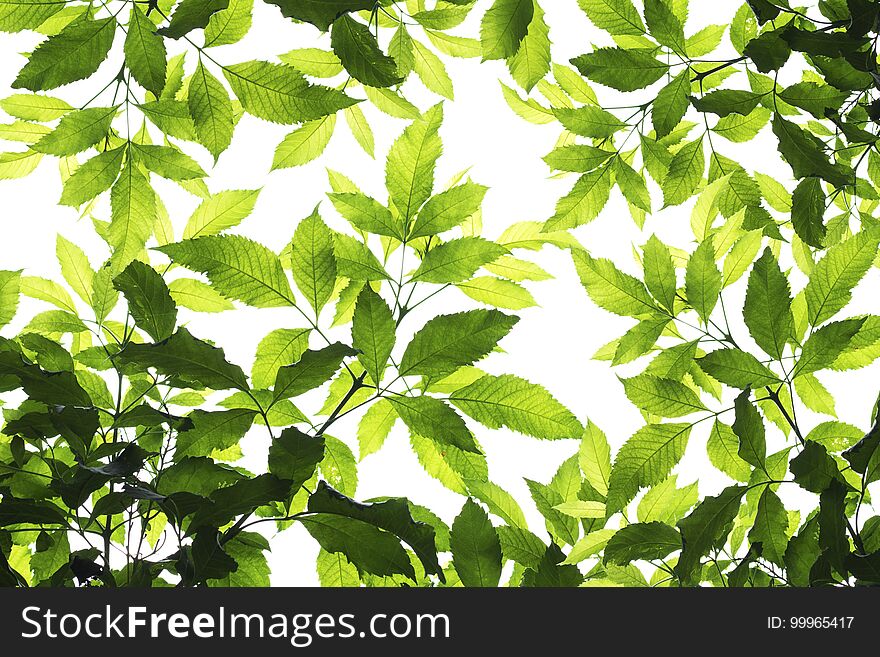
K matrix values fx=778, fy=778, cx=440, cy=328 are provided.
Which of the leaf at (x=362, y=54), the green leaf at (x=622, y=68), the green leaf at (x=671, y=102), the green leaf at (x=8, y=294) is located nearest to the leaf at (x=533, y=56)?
the green leaf at (x=622, y=68)

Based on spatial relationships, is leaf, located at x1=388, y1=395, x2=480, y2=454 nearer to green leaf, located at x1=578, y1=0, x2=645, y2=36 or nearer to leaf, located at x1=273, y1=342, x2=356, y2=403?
leaf, located at x1=273, y1=342, x2=356, y2=403

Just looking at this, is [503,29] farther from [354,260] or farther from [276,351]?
[276,351]

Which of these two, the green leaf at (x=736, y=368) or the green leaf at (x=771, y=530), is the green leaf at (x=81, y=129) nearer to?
the green leaf at (x=736, y=368)

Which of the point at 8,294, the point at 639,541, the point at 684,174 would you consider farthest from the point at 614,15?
the point at 8,294

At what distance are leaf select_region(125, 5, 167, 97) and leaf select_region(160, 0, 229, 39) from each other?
8cm

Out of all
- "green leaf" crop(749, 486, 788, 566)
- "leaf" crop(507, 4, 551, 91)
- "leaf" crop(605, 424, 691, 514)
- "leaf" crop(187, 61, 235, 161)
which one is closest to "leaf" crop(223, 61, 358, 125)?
"leaf" crop(187, 61, 235, 161)

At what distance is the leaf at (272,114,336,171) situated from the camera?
1.02 meters

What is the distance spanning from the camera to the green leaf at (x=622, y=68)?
92 centimetres

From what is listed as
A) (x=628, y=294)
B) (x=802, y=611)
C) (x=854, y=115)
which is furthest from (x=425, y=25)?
(x=802, y=611)

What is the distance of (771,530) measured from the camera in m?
0.78

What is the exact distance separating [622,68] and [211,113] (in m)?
0.48

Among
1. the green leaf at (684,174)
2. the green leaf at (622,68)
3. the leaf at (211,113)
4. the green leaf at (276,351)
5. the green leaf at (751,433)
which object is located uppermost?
the green leaf at (622,68)

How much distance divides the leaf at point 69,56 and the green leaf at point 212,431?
13.5 inches

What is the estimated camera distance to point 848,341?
78cm
